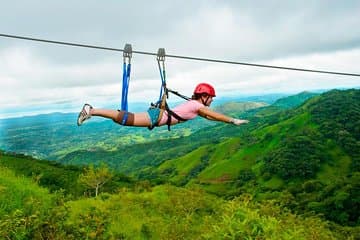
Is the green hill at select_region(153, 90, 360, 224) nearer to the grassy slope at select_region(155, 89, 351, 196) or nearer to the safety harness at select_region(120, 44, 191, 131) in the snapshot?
the grassy slope at select_region(155, 89, 351, 196)

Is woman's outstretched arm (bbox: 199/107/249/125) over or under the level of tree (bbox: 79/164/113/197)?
over

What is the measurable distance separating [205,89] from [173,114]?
0.74 m

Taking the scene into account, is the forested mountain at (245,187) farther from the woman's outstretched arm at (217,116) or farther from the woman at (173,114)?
the woman's outstretched arm at (217,116)

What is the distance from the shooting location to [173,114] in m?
7.66

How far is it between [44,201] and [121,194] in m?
27.1

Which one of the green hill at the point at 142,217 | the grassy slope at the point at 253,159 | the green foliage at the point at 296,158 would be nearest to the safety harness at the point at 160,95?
the green hill at the point at 142,217

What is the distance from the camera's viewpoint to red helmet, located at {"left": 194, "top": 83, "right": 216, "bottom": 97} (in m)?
7.83

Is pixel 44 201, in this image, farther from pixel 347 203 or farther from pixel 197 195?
pixel 347 203

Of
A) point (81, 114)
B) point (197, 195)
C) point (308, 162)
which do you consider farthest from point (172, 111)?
point (308, 162)

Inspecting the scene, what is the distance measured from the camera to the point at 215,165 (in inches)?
5502

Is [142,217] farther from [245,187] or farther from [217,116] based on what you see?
[245,187]

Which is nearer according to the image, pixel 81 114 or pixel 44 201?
pixel 81 114

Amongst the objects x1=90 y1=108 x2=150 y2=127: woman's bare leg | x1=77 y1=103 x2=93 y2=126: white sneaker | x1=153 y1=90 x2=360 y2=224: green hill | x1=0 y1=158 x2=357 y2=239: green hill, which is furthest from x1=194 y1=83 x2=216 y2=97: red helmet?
x1=153 y1=90 x2=360 y2=224: green hill

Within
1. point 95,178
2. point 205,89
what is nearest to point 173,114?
point 205,89
